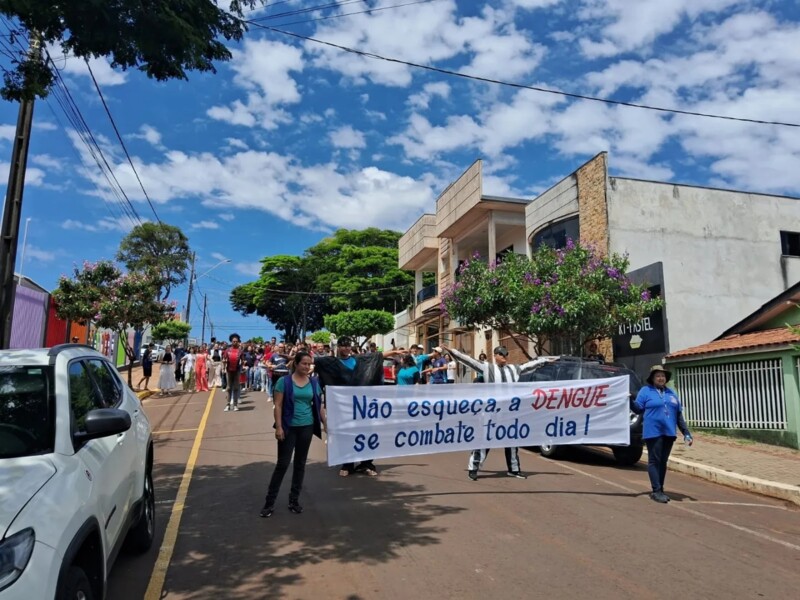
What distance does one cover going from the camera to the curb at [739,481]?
8359mm

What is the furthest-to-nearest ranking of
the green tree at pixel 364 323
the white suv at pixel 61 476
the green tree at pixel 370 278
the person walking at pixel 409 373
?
the green tree at pixel 370 278
the green tree at pixel 364 323
the person walking at pixel 409 373
the white suv at pixel 61 476

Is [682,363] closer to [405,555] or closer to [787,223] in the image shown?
[787,223]

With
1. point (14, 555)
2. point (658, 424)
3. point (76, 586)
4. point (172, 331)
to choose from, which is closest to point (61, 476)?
point (76, 586)

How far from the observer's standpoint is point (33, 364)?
3928 mm

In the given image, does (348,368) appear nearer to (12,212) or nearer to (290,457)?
(290,457)


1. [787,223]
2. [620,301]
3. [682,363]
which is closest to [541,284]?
[620,301]

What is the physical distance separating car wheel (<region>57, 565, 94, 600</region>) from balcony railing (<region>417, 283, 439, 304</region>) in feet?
98.0

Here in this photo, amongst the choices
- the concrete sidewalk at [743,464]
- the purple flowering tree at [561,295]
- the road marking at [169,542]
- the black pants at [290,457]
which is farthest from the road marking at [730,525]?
the purple flowering tree at [561,295]

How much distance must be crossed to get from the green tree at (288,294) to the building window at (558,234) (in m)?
36.9

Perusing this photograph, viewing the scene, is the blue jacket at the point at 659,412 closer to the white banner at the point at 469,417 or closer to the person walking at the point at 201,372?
the white banner at the point at 469,417

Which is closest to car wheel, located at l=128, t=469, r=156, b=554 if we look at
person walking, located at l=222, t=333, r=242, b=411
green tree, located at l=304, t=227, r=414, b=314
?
person walking, located at l=222, t=333, r=242, b=411

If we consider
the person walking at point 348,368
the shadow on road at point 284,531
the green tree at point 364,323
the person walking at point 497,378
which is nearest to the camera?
the shadow on road at point 284,531

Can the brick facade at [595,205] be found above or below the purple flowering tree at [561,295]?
above

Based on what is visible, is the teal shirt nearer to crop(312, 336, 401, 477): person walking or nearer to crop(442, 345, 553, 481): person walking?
crop(312, 336, 401, 477): person walking
